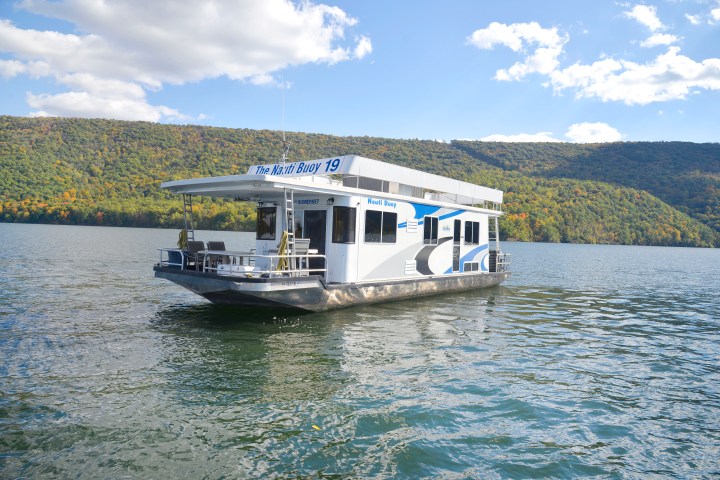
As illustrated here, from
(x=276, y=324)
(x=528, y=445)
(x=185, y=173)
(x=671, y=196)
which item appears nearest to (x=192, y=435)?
(x=528, y=445)

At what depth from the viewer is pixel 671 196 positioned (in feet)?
342

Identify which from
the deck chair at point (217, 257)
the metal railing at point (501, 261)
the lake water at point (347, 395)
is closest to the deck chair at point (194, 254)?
the deck chair at point (217, 257)

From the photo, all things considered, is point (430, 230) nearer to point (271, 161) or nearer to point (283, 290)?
point (283, 290)

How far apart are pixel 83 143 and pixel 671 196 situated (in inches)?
5022

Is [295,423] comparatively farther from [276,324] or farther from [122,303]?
[122,303]

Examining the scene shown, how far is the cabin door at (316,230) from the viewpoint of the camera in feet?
45.4

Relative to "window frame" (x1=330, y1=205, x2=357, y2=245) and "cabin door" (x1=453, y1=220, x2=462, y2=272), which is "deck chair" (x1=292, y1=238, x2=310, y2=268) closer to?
"window frame" (x1=330, y1=205, x2=357, y2=245)

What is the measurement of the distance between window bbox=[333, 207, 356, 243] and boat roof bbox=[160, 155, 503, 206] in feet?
1.81

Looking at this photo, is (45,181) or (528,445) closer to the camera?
(528,445)

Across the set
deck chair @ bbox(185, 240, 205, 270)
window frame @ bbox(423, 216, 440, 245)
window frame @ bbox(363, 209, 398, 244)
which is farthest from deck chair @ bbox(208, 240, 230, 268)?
window frame @ bbox(423, 216, 440, 245)

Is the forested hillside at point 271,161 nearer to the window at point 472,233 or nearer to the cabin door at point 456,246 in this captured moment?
the window at point 472,233

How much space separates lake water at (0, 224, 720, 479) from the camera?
17.7ft

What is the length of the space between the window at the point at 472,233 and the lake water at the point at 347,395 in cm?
518

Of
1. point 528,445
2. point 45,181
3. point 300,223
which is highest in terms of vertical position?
point 45,181
